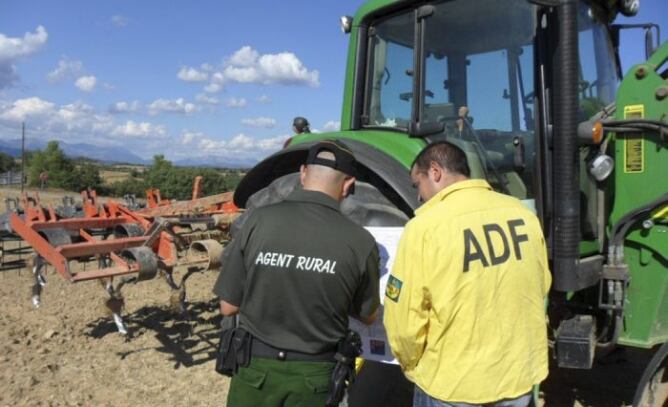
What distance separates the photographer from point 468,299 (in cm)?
190

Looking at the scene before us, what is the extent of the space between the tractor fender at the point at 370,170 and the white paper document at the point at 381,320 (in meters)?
0.22

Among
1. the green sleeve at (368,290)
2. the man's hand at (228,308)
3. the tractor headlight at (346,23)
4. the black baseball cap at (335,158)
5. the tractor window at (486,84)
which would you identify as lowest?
the man's hand at (228,308)

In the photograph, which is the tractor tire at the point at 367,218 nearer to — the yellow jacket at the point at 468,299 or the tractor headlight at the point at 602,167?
the yellow jacket at the point at 468,299

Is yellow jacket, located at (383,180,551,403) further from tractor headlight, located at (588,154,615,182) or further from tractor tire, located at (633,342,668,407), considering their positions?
tractor tire, located at (633,342,668,407)

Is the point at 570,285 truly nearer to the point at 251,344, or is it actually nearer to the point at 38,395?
the point at 251,344

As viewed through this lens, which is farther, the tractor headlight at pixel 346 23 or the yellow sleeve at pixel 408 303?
the tractor headlight at pixel 346 23

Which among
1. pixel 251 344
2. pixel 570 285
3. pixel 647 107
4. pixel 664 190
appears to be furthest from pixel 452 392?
pixel 647 107

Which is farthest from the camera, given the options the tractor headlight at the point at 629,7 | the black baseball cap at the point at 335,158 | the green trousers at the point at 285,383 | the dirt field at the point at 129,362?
the dirt field at the point at 129,362

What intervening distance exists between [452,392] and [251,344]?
2.63ft

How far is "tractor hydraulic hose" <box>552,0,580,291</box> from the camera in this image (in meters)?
2.69

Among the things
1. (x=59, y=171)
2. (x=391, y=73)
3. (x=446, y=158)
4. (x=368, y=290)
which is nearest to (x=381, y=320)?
(x=368, y=290)

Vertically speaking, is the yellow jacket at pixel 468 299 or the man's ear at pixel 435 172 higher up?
the man's ear at pixel 435 172

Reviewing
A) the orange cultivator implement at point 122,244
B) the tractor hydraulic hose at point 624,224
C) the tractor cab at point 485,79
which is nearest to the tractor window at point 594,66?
the tractor cab at point 485,79

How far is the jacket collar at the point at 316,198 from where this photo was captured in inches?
88.5
